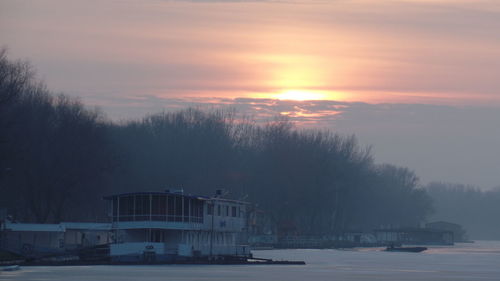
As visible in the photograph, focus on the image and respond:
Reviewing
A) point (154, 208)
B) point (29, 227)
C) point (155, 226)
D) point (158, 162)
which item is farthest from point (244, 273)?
point (158, 162)

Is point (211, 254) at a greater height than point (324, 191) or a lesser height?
lesser

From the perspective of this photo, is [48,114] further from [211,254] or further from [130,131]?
[130,131]

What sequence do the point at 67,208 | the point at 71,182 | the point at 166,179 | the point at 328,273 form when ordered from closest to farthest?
the point at 328,273, the point at 71,182, the point at 67,208, the point at 166,179

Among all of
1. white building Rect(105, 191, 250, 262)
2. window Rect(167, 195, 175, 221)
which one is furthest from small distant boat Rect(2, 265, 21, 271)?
window Rect(167, 195, 175, 221)

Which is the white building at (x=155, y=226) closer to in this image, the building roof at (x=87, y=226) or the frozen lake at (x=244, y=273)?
the frozen lake at (x=244, y=273)

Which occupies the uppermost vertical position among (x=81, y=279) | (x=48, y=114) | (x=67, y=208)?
(x=48, y=114)

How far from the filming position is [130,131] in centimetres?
15962

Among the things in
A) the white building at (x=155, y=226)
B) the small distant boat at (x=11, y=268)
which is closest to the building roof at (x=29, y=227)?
the white building at (x=155, y=226)

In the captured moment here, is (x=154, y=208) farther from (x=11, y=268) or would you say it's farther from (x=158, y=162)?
(x=158, y=162)

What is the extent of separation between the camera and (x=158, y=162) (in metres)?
154

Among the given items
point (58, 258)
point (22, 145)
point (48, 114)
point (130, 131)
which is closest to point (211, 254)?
point (58, 258)

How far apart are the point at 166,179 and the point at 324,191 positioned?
96.1ft

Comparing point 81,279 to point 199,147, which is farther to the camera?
point 199,147

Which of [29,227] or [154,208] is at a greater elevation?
[154,208]
